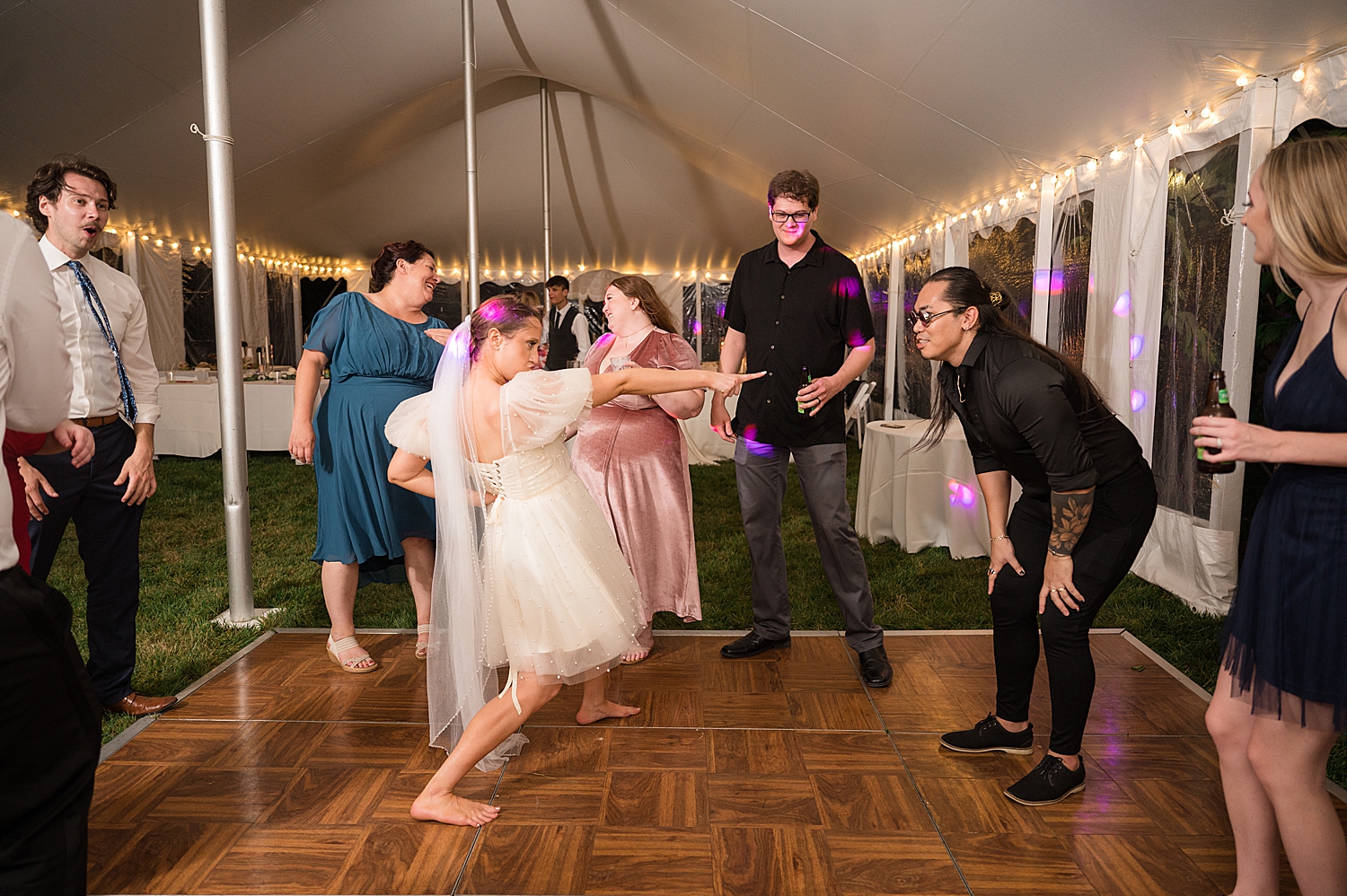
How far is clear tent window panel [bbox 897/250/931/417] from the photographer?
26.9 feet

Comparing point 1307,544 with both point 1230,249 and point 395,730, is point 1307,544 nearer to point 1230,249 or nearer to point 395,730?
point 395,730

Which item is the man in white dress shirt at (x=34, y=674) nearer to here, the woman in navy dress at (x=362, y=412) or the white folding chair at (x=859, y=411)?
the woman in navy dress at (x=362, y=412)

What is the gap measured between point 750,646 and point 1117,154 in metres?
3.35

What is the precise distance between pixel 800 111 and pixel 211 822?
21.5ft

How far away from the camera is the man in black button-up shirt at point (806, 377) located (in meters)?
3.05

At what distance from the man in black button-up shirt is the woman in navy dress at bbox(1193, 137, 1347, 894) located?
58.1 inches

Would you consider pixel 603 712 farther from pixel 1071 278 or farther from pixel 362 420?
pixel 1071 278

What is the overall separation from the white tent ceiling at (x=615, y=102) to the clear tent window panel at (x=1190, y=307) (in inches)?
14.2

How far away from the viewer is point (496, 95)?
10.6m

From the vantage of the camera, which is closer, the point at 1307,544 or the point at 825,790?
the point at 1307,544

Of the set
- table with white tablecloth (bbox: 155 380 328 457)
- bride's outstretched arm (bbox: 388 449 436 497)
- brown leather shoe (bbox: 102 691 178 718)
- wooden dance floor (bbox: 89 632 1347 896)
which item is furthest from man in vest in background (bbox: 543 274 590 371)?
bride's outstretched arm (bbox: 388 449 436 497)

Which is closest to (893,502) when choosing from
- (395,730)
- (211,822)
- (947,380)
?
(947,380)

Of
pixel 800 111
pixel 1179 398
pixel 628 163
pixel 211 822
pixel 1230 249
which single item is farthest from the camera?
pixel 628 163

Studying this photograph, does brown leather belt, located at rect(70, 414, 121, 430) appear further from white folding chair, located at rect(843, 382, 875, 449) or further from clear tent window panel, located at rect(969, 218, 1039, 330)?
white folding chair, located at rect(843, 382, 875, 449)
